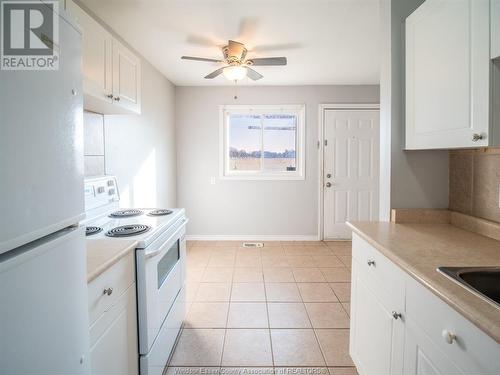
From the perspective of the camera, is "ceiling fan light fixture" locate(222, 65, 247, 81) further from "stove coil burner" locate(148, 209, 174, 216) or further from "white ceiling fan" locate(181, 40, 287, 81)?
"stove coil burner" locate(148, 209, 174, 216)

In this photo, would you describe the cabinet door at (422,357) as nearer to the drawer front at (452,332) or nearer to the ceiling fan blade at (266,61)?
the drawer front at (452,332)

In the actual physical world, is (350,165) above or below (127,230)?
above

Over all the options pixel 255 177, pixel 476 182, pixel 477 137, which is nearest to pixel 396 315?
pixel 477 137

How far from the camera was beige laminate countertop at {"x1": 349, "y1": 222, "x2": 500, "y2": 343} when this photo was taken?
2.57 ft

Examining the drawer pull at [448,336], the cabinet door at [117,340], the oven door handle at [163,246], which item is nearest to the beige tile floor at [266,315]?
the cabinet door at [117,340]

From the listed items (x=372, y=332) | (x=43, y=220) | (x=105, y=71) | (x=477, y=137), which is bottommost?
(x=372, y=332)

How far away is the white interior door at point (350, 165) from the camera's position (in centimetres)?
450

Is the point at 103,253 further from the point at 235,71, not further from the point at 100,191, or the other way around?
the point at 235,71

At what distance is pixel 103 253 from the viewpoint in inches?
50.9

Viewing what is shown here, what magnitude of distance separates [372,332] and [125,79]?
2.34 meters

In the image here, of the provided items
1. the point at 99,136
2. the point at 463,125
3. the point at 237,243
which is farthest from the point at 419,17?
the point at 237,243

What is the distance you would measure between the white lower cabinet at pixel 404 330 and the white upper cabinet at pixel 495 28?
3.11 feet

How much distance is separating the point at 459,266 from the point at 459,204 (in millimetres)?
891

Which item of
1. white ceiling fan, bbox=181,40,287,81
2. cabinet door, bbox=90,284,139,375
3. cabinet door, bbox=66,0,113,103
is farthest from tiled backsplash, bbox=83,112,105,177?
cabinet door, bbox=90,284,139,375
